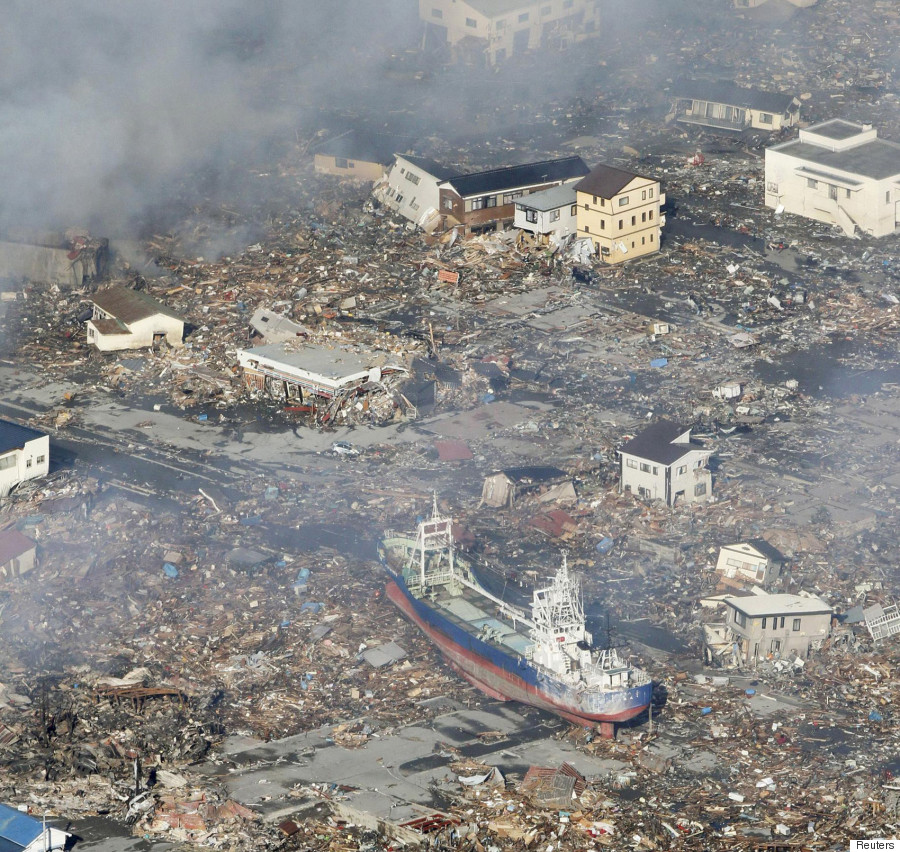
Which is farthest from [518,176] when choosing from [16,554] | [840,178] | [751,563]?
[16,554]

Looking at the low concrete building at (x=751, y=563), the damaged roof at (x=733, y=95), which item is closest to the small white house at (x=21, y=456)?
the low concrete building at (x=751, y=563)

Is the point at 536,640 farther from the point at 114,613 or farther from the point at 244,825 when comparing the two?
the point at 114,613

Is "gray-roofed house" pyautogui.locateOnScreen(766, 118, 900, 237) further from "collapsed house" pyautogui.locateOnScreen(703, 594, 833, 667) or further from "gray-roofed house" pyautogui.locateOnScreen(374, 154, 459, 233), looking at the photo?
"collapsed house" pyautogui.locateOnScreen(703, 594, 833, 667)

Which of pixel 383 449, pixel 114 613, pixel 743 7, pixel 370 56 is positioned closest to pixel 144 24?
pixel 370 56

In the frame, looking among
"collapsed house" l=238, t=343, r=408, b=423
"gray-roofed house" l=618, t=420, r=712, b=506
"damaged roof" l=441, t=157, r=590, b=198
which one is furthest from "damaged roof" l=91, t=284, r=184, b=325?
"gray-roofed house" l=618, t=420, r=712, b=506

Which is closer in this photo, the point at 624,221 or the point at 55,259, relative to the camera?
the point at 624,221

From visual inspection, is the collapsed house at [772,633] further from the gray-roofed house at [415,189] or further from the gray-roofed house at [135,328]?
the gray-roofed house at [415,189]

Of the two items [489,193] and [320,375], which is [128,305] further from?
[489,193]
